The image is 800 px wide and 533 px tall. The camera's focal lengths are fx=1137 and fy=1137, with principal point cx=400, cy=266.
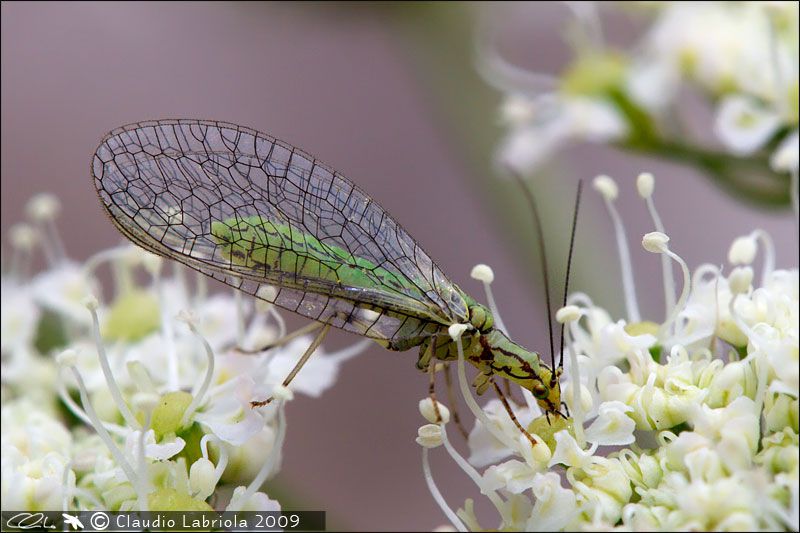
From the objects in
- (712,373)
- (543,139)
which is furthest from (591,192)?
(712,373)

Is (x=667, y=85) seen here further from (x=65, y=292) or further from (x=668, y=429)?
(x=65, y=292)

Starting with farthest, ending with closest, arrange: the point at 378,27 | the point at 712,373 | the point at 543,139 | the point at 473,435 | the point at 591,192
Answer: the point at 591,192 < the point at 378,27 < the point at 543,139 < the point at 473,435 < the point at 712,373

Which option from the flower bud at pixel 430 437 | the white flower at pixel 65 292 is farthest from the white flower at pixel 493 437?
the white flower at pixel 65 292

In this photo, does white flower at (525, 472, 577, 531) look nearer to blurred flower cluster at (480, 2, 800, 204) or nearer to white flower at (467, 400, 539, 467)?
white flower at (467, 400, 539, 467)

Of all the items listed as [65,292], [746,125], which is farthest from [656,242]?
[65,292]

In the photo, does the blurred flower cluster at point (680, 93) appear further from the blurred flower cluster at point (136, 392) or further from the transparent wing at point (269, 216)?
the blurred flower cluster at point (136, 392)

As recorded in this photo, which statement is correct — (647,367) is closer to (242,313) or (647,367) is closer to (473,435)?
(473,435)
